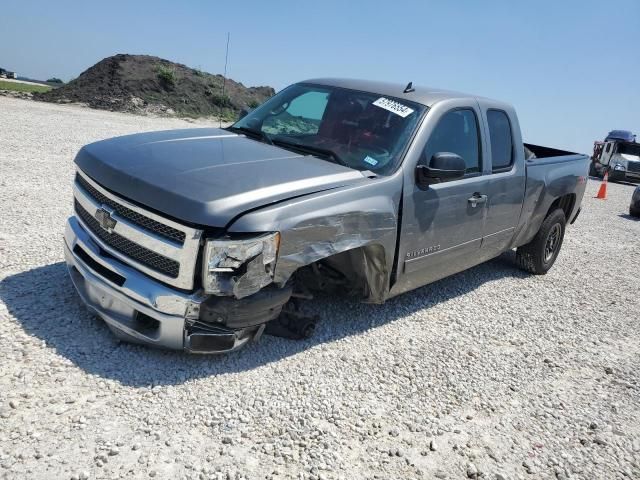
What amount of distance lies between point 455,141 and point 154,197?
262 centimetres

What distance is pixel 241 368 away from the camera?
3338 millimetres

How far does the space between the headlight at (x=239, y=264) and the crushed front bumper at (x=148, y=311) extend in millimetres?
154

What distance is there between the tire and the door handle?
1.89 meters

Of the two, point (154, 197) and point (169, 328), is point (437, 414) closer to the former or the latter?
point (169, 328)

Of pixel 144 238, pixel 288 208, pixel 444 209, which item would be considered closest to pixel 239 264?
pixel 288 208

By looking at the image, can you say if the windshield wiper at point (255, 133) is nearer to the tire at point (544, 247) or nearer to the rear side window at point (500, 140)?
the rear side window at point (500, 140)

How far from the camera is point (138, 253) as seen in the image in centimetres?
315

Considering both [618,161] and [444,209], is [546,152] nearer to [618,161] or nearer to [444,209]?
[444,209]

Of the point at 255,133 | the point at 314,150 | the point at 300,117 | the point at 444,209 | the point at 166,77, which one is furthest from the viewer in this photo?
the point at 166,77

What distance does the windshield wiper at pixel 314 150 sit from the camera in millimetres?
3879

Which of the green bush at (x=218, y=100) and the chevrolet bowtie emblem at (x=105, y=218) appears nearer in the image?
the chevrolet bowtie emblem at (x=105, y=218)

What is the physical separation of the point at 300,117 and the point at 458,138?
1383mm

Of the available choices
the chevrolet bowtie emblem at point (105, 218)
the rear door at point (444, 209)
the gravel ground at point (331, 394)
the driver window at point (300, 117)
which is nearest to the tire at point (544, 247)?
the gravel ground at point (331, 394)

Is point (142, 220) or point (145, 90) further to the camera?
point (145, 90)
